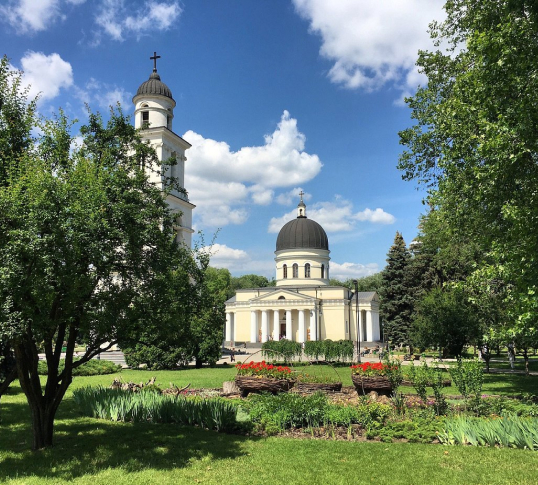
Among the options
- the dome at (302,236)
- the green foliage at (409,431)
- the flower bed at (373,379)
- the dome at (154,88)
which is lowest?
the green foliage at (409,431)

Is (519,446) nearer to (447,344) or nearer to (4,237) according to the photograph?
(4,237)

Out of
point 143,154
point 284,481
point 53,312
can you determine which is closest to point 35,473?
point 53,312

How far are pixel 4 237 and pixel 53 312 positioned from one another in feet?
4.84

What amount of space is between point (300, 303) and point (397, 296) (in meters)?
12.1

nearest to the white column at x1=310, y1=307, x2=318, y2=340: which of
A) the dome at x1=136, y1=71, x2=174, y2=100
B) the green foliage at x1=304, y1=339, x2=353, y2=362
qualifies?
the green foliage at x1=304, y1=339, x2=353, y2=362

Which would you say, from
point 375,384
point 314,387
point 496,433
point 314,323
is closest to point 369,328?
point 314,323

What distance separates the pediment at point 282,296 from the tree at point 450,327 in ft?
90.8

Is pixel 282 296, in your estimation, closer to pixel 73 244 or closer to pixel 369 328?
pixel 369 328

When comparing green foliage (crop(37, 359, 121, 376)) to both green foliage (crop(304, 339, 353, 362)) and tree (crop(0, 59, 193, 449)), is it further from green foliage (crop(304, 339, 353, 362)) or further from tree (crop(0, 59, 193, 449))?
tree (crop(0, 59, 193, 449))

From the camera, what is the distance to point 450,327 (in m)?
22.8

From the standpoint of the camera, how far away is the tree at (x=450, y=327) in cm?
2244

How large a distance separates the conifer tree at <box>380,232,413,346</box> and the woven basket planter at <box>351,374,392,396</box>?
30406 millimetres

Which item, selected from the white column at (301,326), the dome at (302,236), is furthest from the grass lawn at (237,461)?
the dome at (302,236)

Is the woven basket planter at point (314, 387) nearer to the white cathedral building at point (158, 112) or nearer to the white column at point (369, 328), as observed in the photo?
the white cathedral building at point (158, 112)
